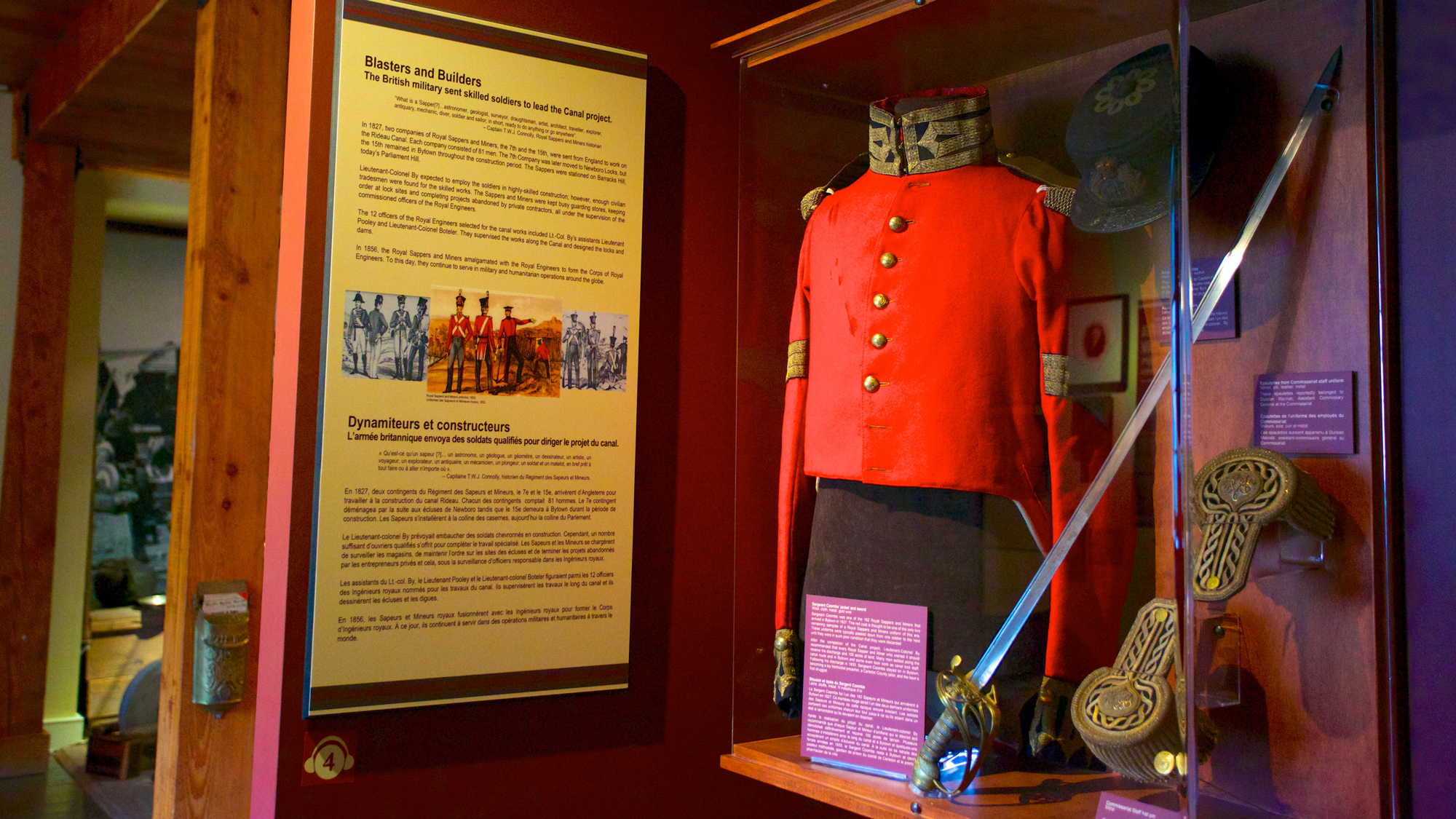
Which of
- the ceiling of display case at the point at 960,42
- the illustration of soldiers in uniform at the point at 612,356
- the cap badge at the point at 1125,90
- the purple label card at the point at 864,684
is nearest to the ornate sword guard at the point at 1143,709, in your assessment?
the purple label card at the point at 864,684

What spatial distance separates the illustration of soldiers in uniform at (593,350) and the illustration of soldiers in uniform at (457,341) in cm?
28

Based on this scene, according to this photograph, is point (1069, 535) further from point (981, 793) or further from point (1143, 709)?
point (981, 793)

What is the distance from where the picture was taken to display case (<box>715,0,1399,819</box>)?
1472 mm

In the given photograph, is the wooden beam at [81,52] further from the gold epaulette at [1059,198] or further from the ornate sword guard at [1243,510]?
the ornate sword guard at [1243,510]

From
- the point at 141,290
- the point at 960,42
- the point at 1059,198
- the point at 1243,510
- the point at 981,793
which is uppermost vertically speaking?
the point at 141,290

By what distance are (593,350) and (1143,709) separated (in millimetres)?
1351

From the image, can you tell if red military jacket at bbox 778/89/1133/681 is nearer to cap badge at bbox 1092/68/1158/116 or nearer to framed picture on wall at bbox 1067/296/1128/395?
framed picture on wall at bbox 1067/296/1128/395

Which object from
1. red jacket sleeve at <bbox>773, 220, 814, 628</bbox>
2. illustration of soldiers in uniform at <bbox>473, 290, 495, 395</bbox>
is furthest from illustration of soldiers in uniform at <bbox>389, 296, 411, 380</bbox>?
red jacket sleeve at <bbox>773, 220, 814, 628</bbox>

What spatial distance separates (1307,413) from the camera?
162 cm

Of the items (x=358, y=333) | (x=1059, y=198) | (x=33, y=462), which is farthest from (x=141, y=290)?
(x=1059, y=198)

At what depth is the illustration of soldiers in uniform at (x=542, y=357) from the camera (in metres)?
2.15

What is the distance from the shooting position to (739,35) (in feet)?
6.64

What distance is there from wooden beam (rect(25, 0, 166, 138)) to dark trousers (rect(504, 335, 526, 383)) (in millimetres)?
1763

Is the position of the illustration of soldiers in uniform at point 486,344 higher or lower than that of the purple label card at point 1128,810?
higher
